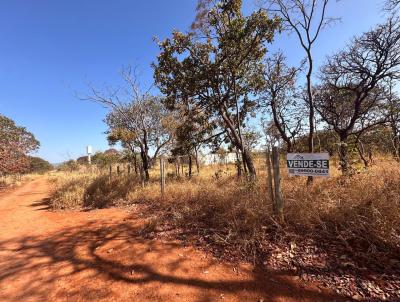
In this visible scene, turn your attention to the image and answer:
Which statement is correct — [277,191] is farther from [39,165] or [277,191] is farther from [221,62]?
[39,165]

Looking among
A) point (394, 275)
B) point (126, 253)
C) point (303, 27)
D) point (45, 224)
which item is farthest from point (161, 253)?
point (303, 27)

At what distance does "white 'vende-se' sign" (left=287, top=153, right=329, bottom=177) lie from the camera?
4.18 metres

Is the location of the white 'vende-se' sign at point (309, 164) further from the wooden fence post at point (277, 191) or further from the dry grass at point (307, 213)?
the dry grass at point (307, 213)

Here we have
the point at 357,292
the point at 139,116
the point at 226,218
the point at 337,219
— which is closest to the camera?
Answer: the point at 357,292

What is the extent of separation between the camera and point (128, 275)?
3.71 metres

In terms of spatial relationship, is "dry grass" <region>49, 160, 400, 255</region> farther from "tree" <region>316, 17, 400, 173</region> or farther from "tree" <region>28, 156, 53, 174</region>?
"tree" <region>28, 156, 53, 174</region>

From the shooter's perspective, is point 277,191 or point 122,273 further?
point 277,191

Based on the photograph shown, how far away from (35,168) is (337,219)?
47876mm

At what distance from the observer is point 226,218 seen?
202 inches

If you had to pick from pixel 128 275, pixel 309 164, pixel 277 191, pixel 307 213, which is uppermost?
pixel 309 164

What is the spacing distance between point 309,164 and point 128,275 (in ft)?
11.8

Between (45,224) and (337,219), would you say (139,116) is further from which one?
→ (337,219)

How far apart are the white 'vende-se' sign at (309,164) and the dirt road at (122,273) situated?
1902 millimetres

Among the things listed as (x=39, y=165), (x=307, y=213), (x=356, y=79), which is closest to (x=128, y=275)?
(x=307, y=213)
